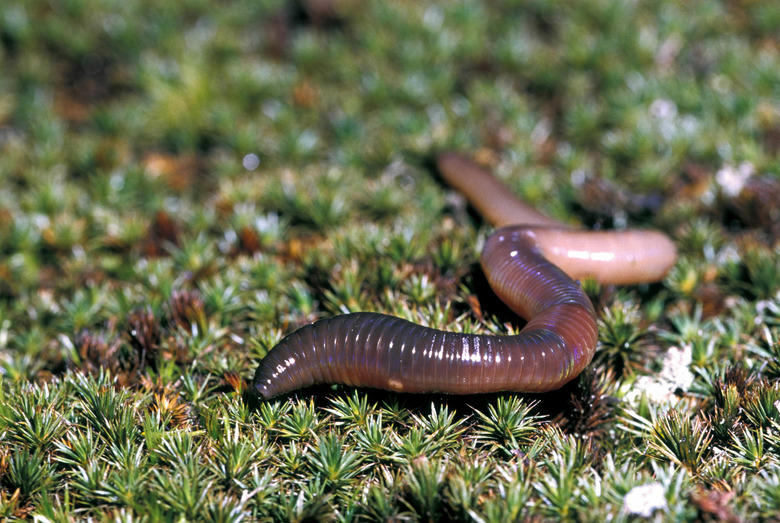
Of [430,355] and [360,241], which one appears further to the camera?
[360,241]

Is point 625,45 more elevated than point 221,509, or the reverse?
point 625,45

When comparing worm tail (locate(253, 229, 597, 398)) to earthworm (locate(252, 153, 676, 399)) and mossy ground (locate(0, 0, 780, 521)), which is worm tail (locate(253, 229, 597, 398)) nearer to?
earthworm (locate(252, 153, 676, 399))

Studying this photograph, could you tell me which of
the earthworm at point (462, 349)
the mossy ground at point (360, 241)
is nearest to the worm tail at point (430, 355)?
the earthworm at point (462, 349)

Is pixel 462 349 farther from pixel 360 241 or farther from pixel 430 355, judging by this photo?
pixel 360 241

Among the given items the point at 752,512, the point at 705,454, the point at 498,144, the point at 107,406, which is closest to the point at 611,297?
the point at 705,454

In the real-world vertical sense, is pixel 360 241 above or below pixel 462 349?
below

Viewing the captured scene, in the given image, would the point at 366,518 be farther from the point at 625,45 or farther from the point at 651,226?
the point at 625,45

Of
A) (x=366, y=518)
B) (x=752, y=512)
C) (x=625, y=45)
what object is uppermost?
(x=625, y=45)

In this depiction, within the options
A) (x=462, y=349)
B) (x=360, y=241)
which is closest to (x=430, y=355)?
(x=462, y=349)

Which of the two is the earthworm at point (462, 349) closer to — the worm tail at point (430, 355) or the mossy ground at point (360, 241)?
the worm tail at point (430, 355)
